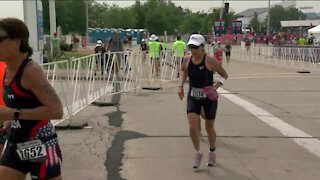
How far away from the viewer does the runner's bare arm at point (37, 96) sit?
129 inches

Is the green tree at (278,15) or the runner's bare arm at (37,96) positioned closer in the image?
the runner's bare arm at (37,96)

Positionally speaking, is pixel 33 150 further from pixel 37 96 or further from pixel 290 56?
pixel 290 56

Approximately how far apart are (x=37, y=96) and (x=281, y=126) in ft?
22.5

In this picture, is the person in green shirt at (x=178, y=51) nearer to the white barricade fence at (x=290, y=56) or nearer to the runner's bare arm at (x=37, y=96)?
the white barricade fence at (x=290, y=56)

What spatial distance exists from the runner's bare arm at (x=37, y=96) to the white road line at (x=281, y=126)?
489cm

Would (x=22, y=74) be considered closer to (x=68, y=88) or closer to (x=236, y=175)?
(x=236, y=175)

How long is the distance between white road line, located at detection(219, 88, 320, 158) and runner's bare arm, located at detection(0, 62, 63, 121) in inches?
193

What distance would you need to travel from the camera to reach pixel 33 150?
3.40 metres

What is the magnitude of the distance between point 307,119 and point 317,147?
2.77 meters

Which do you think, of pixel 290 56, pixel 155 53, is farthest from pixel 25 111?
pixel 290 56

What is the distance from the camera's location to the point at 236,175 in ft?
20.1

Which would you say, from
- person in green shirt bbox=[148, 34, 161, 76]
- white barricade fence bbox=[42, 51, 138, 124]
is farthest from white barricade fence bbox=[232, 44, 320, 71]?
white barricade fence bbox=[42, 51, 138, 124]

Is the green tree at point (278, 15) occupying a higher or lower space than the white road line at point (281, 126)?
higher

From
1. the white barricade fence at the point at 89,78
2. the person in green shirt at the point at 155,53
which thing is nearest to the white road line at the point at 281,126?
the white barricade fence at the point at 89,78
